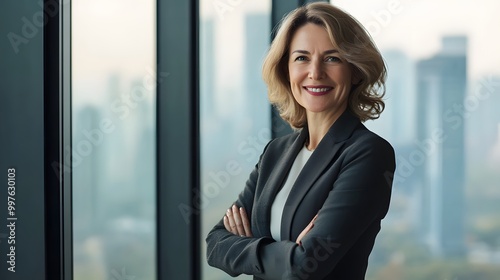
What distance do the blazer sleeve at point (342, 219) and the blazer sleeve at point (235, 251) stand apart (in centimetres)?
2

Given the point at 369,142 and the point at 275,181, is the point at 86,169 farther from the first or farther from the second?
the point at 369,142

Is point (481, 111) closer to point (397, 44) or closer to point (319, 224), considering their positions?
point (397, 44)

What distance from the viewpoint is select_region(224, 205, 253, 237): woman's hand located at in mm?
1908

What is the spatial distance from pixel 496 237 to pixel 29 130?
5.95 feet

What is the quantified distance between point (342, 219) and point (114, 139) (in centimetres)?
123

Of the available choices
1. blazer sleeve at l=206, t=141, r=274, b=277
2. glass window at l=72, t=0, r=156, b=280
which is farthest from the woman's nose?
glass window at l=72, t=0, r=156, b=280

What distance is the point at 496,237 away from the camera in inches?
106

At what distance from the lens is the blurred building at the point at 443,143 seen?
8.92 feet

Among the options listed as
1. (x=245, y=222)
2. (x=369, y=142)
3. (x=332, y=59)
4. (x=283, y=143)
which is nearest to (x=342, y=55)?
(x=332, y=59)

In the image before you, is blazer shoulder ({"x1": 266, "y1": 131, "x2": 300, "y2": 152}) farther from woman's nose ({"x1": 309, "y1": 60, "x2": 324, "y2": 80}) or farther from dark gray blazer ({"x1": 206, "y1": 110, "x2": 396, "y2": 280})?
woman's nose ({"x1": 309, "y1": 60, "x2": 324, "y2": 80})

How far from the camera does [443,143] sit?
2730 millimetres

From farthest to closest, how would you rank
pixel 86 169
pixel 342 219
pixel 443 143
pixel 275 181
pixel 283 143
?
1. pixel 443 143
2. pixel 86 169
3. pixel 283 143
4. pixel 275 181
5. pixel 342 219

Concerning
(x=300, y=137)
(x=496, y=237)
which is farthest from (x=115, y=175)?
(x=496, y=237)

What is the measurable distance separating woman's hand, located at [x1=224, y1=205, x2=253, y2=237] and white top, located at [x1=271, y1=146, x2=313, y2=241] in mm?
108
